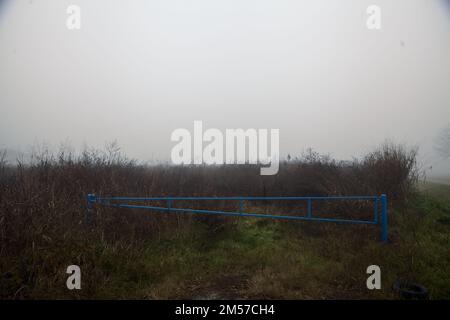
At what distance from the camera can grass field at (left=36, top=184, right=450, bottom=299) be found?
3668mm

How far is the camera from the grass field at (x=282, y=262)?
3668mm

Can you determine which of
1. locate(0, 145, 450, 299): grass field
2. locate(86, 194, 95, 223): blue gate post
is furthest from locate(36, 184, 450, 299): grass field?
locate(86, 194, 95, 223): blue gate post

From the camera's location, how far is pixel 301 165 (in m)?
9.41

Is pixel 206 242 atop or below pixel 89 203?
below

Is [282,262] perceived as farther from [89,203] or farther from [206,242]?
[89,203]

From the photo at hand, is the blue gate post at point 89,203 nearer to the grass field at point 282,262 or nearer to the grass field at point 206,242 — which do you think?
the grass field at point 206,242

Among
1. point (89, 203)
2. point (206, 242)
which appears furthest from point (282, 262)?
point (89, 203)

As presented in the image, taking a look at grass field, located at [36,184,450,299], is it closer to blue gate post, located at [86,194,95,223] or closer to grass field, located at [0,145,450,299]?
grass field, located at [0,145,450,299]

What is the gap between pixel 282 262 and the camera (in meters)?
Result: 4.61

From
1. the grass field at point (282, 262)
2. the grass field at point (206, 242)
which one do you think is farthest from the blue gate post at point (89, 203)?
the grass field at point (282, 262)

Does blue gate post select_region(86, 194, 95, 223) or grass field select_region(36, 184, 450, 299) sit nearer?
grass field select_region(36, 184, 450, 299)

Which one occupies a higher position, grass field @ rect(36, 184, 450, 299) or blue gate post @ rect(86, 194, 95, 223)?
blue gate post @ rect(86, 194, 95, 223)

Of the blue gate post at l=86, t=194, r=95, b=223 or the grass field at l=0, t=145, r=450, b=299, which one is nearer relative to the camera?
the grass field at l=0, t=145, r=450, b=299
